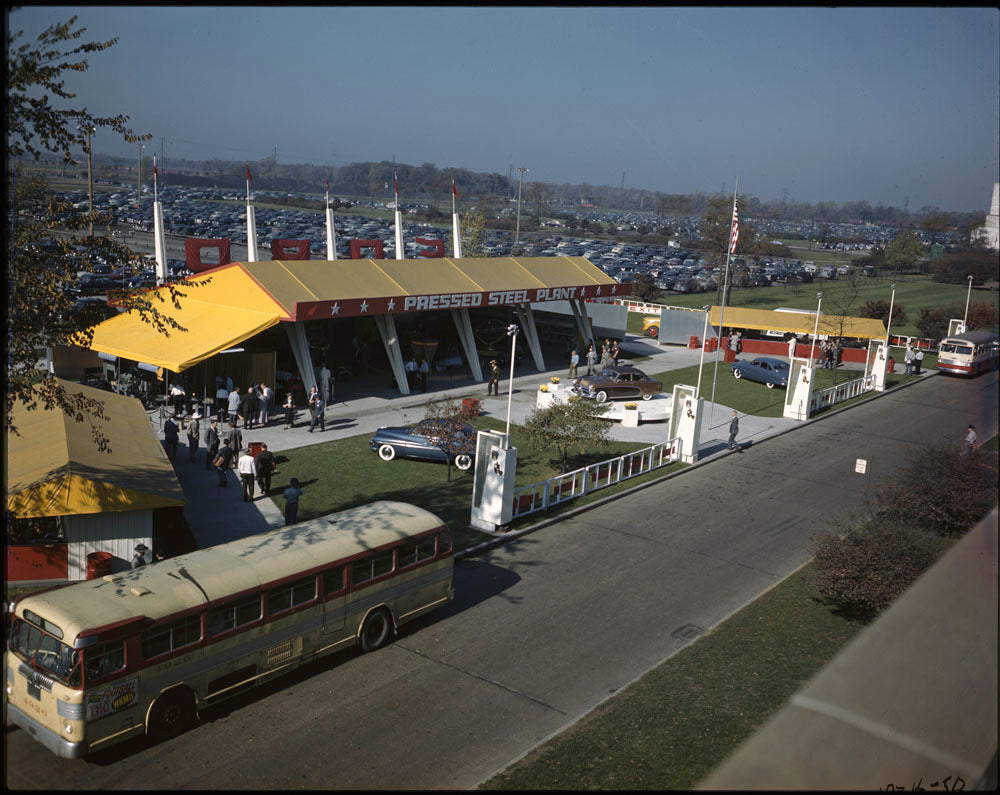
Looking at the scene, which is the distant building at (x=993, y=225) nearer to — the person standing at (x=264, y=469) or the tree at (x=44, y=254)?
the tree at (x=44, y=254)

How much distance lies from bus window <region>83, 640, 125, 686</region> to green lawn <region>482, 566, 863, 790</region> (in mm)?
4843

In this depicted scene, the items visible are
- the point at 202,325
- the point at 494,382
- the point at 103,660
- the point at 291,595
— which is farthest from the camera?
the point at 494,382

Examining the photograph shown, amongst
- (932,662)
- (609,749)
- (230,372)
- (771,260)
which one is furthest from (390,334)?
(771,260)

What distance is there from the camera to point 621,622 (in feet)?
51.9

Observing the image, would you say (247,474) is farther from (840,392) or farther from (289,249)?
(840,392)

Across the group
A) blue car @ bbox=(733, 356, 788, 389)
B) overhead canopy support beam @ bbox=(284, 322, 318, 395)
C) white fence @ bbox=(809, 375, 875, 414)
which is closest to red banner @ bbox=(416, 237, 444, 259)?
overhead canopy support beam @ bbox=(284, 322, 318, 395)

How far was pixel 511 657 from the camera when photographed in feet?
46.9

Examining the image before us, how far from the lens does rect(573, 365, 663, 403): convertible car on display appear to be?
3366 centimetres

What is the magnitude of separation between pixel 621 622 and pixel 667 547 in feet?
14.6

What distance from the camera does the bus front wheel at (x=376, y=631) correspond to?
47.0ft

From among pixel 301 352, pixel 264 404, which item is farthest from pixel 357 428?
pixel 301 352

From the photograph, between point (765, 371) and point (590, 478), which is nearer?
point (590, 478)

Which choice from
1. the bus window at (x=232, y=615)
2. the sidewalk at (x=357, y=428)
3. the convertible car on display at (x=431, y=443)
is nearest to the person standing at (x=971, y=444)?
the bus window at (x=232, y=615)

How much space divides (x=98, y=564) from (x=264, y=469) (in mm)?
6131
